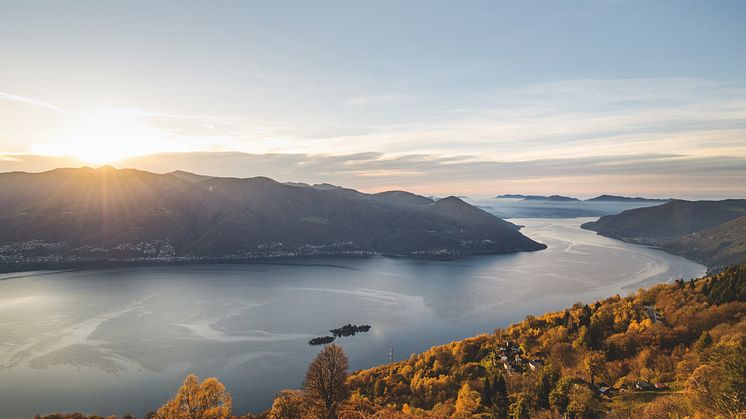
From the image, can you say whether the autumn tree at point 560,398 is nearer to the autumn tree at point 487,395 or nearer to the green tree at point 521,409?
the green tree at point 521,409

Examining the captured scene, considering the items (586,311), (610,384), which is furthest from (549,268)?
(610,384)

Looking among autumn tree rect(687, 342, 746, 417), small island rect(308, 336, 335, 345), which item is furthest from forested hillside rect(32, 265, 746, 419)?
small island rect(308, 336, 335, 345)

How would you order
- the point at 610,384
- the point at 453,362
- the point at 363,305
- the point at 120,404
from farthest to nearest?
the point at 363,305
the point at 120,404
the point at 453,362
the point at 610,384

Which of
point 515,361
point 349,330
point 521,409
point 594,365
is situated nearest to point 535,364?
point 515,361

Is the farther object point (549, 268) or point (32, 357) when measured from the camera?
point (549, 268)

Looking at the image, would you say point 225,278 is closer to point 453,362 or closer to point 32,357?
point 32,357
